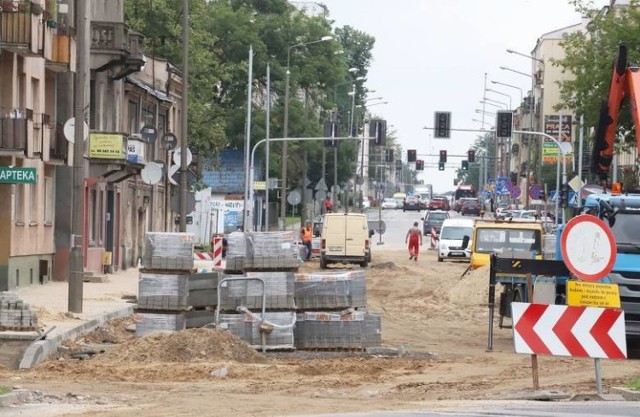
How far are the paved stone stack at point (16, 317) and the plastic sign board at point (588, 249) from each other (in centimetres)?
1027

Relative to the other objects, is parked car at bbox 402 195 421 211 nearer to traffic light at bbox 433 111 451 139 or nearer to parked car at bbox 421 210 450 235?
parked car at bbox 421 210 450 235

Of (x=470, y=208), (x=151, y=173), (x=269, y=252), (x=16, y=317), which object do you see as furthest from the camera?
(x=470, y=208)

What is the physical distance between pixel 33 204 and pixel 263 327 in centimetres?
2087

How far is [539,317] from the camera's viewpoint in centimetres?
1919

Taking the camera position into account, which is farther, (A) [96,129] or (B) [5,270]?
(A) [96,129]

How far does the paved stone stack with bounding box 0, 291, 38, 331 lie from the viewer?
26.5 metres

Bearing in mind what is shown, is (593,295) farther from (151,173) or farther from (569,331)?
(151,173)

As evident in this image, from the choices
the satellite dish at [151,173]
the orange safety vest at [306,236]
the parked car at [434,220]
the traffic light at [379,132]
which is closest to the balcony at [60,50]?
the satellite dish at [151,173]

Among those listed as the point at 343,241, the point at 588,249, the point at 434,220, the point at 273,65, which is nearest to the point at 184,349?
the point at 588,249

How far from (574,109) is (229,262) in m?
36.8

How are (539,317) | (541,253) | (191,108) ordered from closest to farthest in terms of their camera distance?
(539,317) → (541,253) → (191,108)

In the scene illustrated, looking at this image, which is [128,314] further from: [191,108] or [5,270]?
[191,108]

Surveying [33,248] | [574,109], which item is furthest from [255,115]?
[33,248]

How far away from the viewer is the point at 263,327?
85.6 ft
